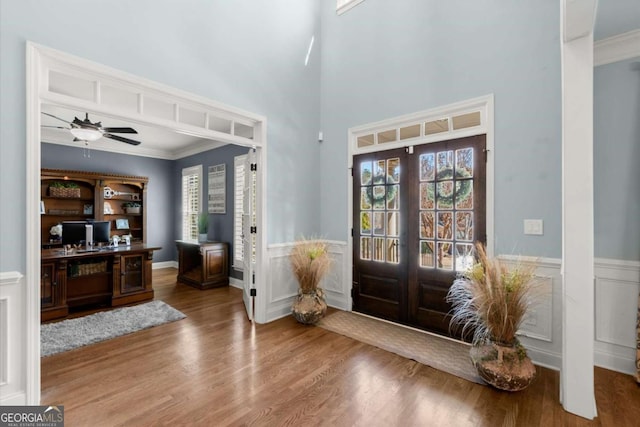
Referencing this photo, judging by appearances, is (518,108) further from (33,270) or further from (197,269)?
(197,269)

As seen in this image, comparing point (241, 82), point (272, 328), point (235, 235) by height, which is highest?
point (241, 82)

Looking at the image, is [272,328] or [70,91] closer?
[272,328]

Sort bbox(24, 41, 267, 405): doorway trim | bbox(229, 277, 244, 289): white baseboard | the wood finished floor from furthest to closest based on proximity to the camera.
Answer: bbox(229, 277, 244, 289): white baseboard → bbox(24, 41, 267, 405): doorway trim → the wood finished floor

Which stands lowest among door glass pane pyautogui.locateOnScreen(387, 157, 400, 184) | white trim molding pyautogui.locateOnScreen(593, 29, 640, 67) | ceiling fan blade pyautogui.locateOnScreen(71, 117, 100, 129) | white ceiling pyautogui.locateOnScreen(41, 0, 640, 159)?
door glass pane pyautogui.locateOnScreen(387, 157, 400, 184)

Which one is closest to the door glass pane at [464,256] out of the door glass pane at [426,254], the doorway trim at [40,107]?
the door glass pane at [426,254]

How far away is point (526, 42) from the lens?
8.96 ft

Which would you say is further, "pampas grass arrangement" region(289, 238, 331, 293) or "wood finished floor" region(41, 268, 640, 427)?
"pampas grass arrangement" region(289, 238, 331, 293)

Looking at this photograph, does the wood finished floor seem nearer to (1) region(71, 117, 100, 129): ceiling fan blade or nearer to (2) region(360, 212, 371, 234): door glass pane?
(2) region(360, 212, 371, 234): door glass pane

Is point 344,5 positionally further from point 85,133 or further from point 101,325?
point 101,325

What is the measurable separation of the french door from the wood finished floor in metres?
0.84

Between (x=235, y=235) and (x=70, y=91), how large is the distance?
312 centimetres

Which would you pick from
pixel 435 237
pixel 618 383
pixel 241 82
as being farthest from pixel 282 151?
pixel 618 383

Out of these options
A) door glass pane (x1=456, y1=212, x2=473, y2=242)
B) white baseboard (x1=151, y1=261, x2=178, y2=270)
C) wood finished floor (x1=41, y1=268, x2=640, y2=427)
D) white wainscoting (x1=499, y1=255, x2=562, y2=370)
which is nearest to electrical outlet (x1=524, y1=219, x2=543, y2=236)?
white wainscoting (x1=499, y1=255, x2=562, y2=370)

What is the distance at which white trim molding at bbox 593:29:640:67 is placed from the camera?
238 centimetres
